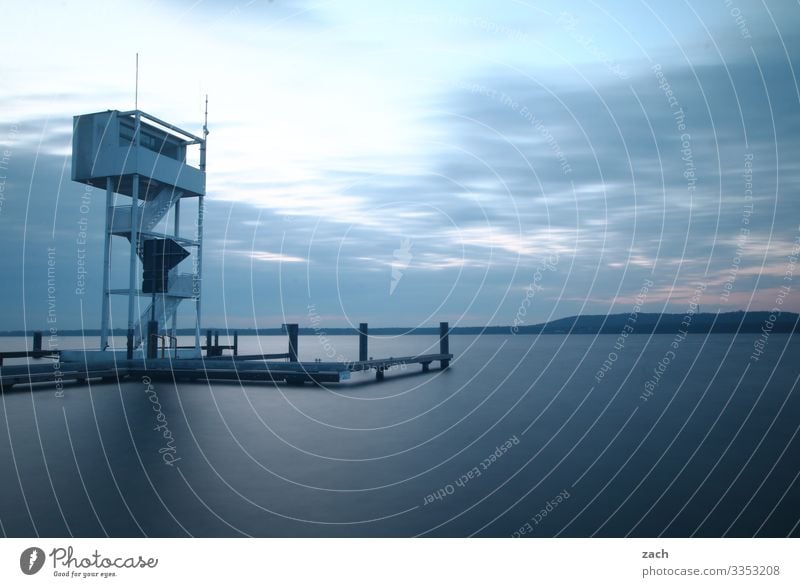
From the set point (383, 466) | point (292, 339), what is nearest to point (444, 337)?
point (292, 339)

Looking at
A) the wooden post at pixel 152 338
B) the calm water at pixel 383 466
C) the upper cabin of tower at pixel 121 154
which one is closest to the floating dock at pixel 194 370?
the wooden post at pixel 152 338

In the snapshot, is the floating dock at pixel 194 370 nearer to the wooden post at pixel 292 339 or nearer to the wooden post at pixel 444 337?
the wooden post at pixel 292 339

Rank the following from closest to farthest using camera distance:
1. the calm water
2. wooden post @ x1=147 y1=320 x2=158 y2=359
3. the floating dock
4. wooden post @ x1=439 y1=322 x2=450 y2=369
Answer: the calm water
the floating dock
wooden post @ x1=147 y1=320 x2=158 y2=359
wooden post @ x1=439 y1=322 x2=450 y2=369

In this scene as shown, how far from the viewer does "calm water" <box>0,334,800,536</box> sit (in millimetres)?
6277

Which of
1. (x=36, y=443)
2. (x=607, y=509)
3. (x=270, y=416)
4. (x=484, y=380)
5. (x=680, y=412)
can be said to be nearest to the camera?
(x=607, y=509)

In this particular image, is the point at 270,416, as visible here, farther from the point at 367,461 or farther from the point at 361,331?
the point at 361,331

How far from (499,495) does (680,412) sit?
11526 millimetres

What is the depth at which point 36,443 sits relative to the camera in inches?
408

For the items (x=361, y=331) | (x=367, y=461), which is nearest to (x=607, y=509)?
(x=367, y=461)

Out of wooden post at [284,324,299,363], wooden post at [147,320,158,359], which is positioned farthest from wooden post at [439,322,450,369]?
wooden post at [147,320,158,359]

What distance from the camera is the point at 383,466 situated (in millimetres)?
9109

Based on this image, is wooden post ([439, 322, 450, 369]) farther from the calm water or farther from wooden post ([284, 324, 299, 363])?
the calm water

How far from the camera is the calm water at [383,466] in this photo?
6.28 meters
